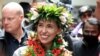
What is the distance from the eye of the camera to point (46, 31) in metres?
3.65

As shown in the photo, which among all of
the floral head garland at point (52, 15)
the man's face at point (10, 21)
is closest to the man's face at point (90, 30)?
the floral head garland at point (52, 15)

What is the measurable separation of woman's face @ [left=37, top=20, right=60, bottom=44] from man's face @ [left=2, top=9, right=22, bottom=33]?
3.25ft

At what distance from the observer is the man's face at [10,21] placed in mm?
4582

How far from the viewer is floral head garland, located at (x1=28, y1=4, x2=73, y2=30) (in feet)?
12.1

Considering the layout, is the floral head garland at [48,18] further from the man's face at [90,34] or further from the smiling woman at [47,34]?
the man's face at [90,34]

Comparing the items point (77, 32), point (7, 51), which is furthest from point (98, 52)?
point (77, 32)

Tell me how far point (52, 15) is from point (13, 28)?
1.04 metres

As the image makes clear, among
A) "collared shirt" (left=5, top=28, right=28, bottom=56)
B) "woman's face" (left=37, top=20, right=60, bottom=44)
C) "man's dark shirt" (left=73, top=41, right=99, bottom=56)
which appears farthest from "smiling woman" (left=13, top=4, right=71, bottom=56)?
"collared shirt" (left=5, top=28, right=28, bottom=56)

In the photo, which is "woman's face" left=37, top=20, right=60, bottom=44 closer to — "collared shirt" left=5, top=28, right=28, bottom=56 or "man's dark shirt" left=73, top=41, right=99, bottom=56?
A: "man's dark shirt" left=73, top=41, right=99, bottom=56

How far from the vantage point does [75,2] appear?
8.01 metres

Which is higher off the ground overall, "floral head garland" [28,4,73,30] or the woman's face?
"floral head garland" [28,4,73,30]

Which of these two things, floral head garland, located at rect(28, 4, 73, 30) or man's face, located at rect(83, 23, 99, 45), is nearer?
floral head garland, located at rect(28, 4, 73, 30)

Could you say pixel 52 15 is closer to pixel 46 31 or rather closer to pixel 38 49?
pixel 46 31

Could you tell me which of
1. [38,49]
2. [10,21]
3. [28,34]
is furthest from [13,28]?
[38,49]
